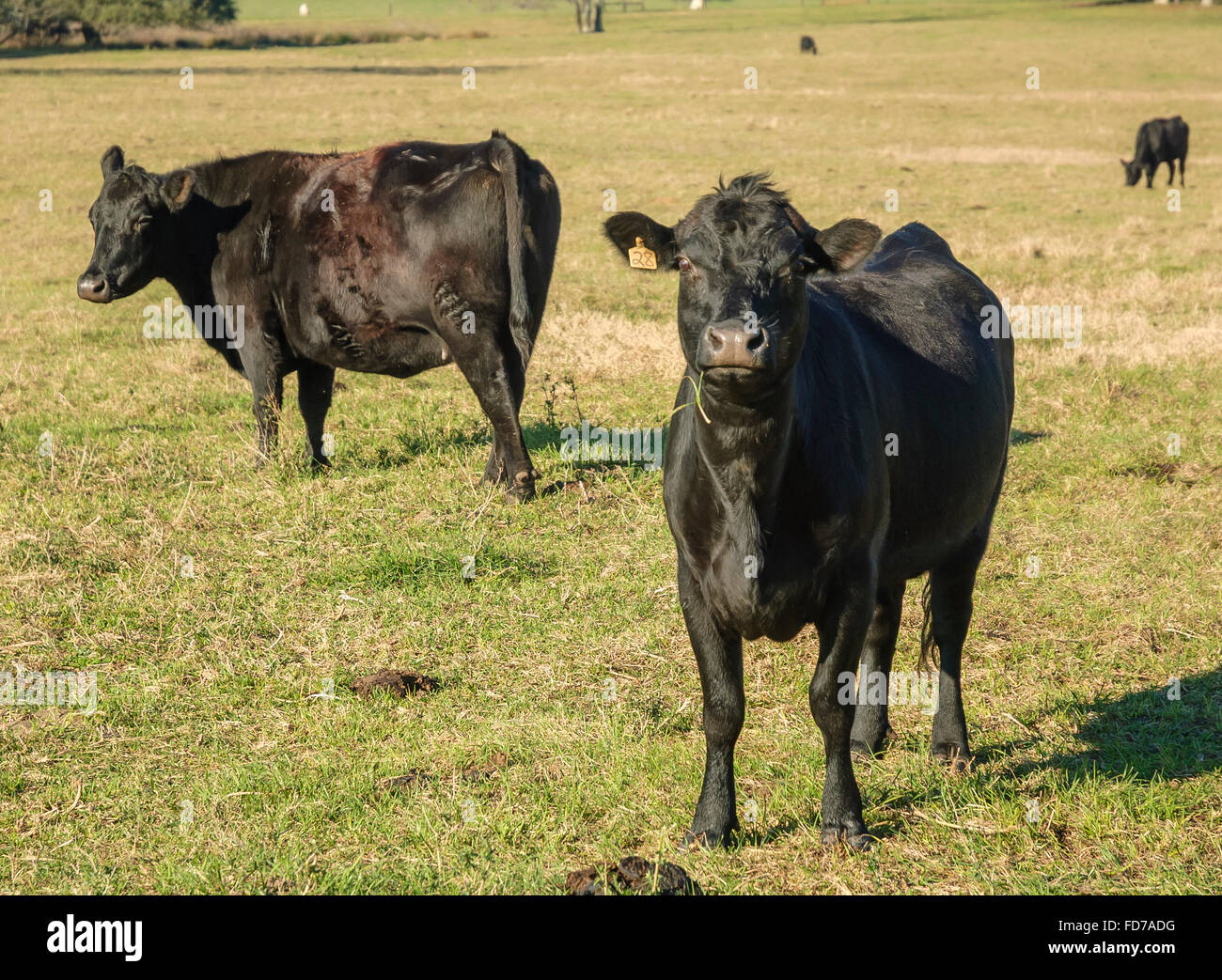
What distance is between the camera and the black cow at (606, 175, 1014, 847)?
366cm

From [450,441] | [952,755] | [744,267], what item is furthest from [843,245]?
[450,441]

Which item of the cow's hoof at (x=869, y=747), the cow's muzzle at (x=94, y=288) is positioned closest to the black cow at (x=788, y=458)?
the cow's hoof at (x=869, y=747)

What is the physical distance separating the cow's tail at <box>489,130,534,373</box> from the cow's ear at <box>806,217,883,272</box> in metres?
3.74

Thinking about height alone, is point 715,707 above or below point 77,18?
below

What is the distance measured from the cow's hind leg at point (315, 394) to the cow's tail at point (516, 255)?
5.42 feet

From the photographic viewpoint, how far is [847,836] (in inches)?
158

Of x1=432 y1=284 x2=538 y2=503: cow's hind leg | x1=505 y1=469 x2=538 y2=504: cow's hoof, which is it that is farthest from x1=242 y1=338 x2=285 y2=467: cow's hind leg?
x1=505 y1=469 x2=538 y2=504: cow's hoof

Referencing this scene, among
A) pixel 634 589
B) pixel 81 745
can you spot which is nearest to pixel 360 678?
pixel 81 745

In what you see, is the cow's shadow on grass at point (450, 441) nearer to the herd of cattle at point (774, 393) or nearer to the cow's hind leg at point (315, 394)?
the cow's hind leg at point (315, 394)

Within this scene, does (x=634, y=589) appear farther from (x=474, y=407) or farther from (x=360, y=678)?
(x=474, y=407)

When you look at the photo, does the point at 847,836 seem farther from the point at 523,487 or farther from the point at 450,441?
the point at 450,441

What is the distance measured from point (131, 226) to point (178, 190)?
0.43 meters

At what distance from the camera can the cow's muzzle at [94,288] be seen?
8438mm

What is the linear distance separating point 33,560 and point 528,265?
10.7 ft
